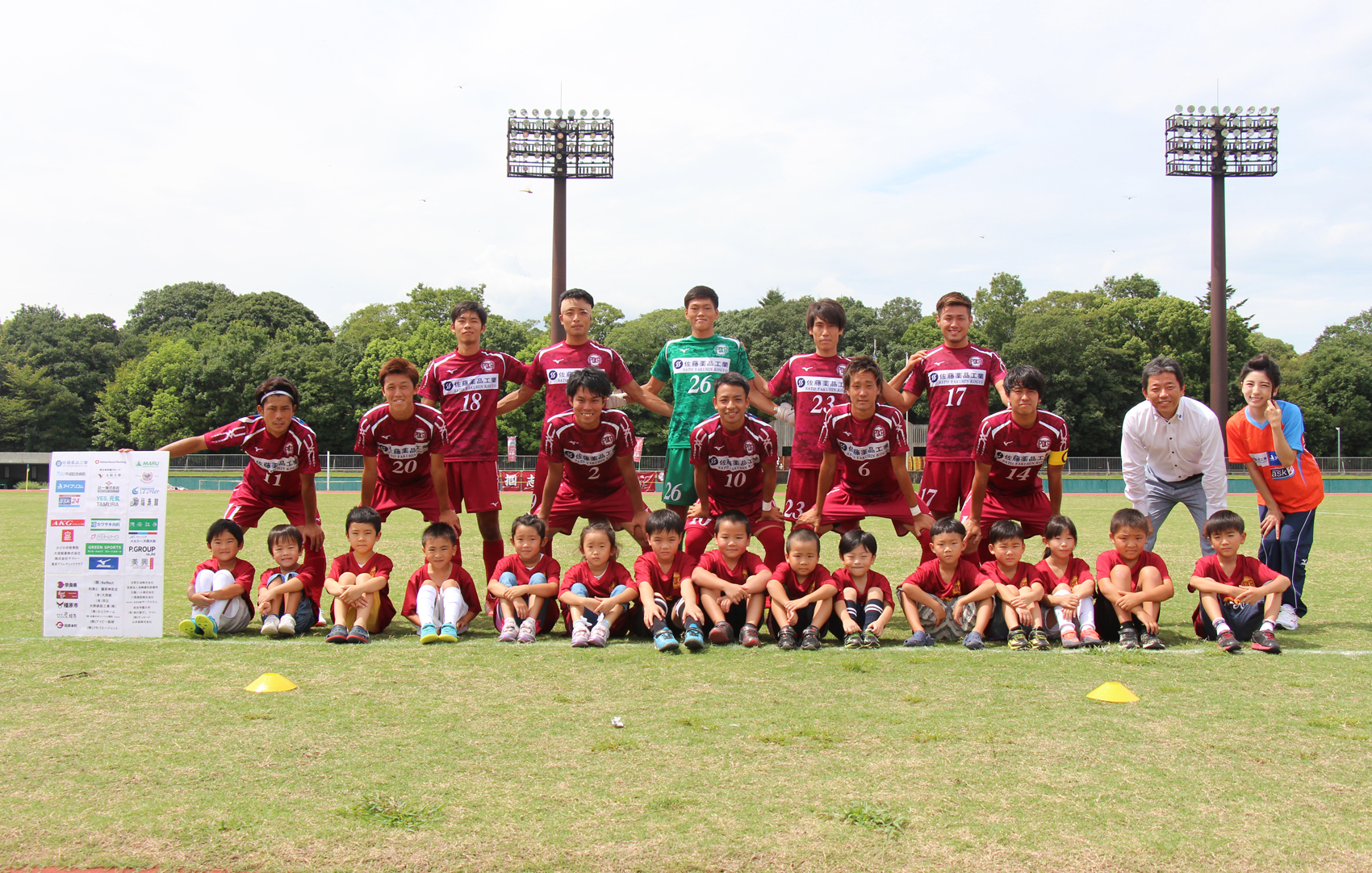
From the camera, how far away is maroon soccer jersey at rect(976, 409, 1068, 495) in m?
5.92

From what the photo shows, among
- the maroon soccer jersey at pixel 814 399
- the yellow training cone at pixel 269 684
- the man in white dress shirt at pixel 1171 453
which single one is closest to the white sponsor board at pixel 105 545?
the yellow training cone at pixel 269 684

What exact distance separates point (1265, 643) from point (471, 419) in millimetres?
5444

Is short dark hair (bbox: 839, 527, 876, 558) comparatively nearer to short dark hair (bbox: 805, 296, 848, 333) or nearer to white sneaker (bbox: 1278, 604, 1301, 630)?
short dark hair (bbox: 805, 296, 848, 333)

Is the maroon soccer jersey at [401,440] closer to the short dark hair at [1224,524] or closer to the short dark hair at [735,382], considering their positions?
the short dark hair at [735,382]

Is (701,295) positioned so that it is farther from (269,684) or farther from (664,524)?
(269,684)

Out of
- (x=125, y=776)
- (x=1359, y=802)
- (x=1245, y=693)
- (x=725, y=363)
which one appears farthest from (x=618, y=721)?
(x=725, y=363)

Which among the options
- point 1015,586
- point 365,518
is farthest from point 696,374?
point 1015,586

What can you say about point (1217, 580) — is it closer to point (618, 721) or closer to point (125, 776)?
point (618, 721)

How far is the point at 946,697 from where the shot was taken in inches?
156

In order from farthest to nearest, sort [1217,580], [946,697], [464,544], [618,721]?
[464,544] < [1217,580] < [946,697] < [618,721]

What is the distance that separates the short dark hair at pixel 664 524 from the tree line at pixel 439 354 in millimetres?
37869

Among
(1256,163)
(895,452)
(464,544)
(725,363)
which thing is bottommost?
(464,544)

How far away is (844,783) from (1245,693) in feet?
7.63

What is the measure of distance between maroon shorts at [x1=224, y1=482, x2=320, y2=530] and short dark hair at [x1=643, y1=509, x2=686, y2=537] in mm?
2490
